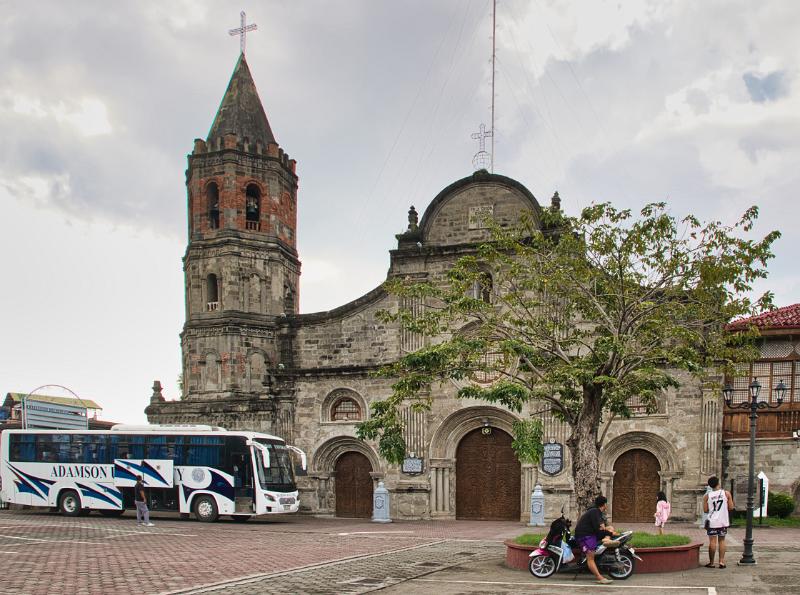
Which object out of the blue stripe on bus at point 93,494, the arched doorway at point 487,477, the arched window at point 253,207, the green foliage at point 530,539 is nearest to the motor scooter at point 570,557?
the green foliage at point 530,539

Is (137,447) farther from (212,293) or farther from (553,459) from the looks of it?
(553,459)

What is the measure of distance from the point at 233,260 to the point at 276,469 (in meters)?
12.2

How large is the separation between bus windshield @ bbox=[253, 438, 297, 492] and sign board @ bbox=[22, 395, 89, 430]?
13.6 metres

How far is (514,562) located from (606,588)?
277 centimetres

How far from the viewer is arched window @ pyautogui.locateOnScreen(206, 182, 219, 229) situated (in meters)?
36.3

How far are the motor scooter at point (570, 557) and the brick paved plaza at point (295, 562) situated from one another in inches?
9.9

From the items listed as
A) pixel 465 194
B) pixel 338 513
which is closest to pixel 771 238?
pixel 465 194

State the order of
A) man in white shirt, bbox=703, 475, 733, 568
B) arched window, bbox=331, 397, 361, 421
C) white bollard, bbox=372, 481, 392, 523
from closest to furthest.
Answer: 1. man in white shirt, bbox=703, 475, 733, 568
2. white bollard, bbox=372, 481, 392, 523
3. arched window, bbox=331, 397, 361, 421

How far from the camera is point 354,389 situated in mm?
29672

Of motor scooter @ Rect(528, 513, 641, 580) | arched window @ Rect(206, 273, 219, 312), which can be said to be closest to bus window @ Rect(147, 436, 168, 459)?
arched window @ Rect(206, 273, 219, 312)

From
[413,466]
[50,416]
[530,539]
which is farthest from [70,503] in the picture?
[530,539]

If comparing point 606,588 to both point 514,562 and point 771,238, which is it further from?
point 771,238

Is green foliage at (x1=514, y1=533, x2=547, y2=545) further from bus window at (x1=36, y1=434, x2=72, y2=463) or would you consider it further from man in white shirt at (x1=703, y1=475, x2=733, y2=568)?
bus window at (x1=36, y1=434, x2=72, y2=463)

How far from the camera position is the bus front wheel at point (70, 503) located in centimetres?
2695
